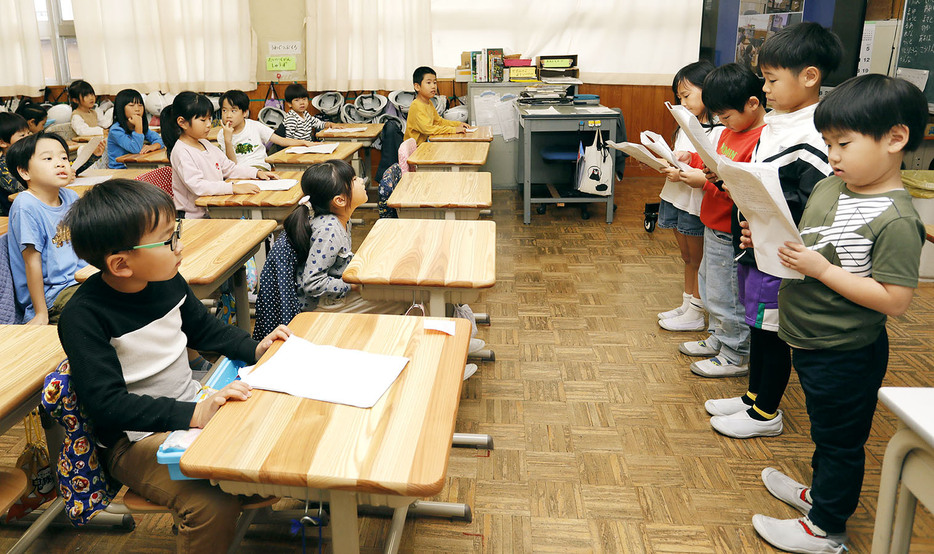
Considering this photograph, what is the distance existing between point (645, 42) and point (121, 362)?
20.1ft

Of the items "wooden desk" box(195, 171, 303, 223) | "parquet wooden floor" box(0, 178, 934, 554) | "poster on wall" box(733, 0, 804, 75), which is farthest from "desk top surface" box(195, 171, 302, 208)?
"poster on wall" box(733, 0, 804, 75)

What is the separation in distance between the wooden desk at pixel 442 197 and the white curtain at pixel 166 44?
161 inches

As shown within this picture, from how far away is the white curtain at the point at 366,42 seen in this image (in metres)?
6.50

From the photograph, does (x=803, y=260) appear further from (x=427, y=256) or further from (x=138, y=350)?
(x=138, y=350)

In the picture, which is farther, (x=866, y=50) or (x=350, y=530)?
(x=866, y=50)

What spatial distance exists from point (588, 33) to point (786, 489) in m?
5.36

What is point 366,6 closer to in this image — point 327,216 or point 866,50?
point 866,50

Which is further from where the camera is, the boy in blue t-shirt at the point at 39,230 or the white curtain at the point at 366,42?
the white curtain at the point at 366,42

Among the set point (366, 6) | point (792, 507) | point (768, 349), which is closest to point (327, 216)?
point (768, 349)

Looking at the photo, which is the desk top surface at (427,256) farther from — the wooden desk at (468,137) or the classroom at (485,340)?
the wooden desk at (468,137)

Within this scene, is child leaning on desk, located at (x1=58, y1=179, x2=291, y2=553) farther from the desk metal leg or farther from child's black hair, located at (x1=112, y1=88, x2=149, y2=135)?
child's black hair, located at (x1=112, y1=88, x2=149, y2=135)

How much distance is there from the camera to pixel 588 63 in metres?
6.64

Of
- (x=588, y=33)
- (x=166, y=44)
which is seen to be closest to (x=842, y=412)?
(x=588, y=33)

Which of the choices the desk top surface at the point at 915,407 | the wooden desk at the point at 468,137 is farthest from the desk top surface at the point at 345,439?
the wooden desk at the point at 468,137
